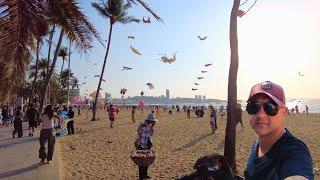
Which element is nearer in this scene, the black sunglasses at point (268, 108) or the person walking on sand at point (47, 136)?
the black sunglasses at point (268, 108)

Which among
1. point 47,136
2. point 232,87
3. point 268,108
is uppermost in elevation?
point 232,87

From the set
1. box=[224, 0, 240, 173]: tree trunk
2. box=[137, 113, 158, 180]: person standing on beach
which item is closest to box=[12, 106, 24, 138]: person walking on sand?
box=[137, 113, 158, 180]: person standing on beach

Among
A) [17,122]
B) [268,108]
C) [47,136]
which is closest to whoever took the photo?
[268,108]

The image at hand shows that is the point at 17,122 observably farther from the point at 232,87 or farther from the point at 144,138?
the point at 232,87

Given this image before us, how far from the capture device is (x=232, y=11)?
754 centimetres

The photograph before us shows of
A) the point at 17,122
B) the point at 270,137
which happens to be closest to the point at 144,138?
the point at 270,137

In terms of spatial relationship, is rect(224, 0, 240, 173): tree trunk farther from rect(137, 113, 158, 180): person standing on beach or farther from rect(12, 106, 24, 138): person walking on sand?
rect(12, 106, 24, 138): person walking on sand

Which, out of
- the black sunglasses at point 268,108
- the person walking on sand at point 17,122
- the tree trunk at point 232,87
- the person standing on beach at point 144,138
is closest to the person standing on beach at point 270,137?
the black sunglasses at point 268,108

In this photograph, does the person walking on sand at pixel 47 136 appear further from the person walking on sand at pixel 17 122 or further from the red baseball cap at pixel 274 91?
the red baseball cap at pixel 274 91

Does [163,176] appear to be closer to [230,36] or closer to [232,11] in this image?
[230,36]

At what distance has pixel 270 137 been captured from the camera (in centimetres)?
182

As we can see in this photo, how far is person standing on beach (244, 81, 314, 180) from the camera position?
1.63 meters

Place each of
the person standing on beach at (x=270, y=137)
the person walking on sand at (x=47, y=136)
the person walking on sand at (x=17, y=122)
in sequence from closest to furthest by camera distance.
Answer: the person standing on beach at (x=270, y=137) → the person walking on sand at (x=47, y=136) → the person walking on sand at (x=17, y=122)

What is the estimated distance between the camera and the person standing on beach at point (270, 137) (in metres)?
1.63
